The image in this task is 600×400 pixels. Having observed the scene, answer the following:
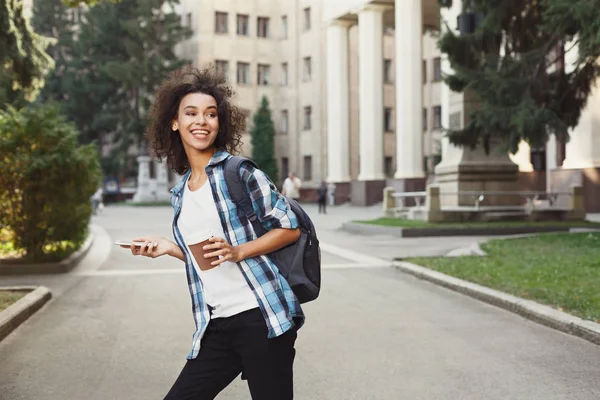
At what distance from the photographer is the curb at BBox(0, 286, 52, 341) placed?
8.60 metres

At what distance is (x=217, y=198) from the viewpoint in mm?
3324

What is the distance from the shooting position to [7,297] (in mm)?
10367

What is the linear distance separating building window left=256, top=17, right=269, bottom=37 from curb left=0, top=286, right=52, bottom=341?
60815mm

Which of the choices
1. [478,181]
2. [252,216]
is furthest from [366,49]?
[252,216]

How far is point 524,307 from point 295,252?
259 inches

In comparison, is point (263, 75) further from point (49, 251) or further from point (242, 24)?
point (49, 251)

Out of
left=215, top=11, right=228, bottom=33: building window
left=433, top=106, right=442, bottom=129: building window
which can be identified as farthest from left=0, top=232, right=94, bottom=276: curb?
left=215, top=11, right=228, bottom=33: building window

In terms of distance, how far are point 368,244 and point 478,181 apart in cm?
860

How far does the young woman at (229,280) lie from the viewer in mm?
3271

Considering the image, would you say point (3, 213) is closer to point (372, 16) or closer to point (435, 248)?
point (435, 248)

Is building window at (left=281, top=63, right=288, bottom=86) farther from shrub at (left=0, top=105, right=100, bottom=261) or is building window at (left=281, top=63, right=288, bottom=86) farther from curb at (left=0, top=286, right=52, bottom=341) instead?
curb at (left=0, top=286, right=52, bottom=341)

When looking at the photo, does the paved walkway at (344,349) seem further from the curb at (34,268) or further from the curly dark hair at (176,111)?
the curly dark hair at (176,111)

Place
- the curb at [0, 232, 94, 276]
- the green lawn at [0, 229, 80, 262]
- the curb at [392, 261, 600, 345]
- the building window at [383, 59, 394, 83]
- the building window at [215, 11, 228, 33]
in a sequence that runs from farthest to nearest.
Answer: the building window at [215, 11, 228, 33]
the building window at [383, 59, 394, 83]
the green lawn at [0, 229, 80, 262]
the curb at [0, 232, 94, 276]
the curb at [392, 261, 600, 345]

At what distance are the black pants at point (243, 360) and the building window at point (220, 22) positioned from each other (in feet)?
220
